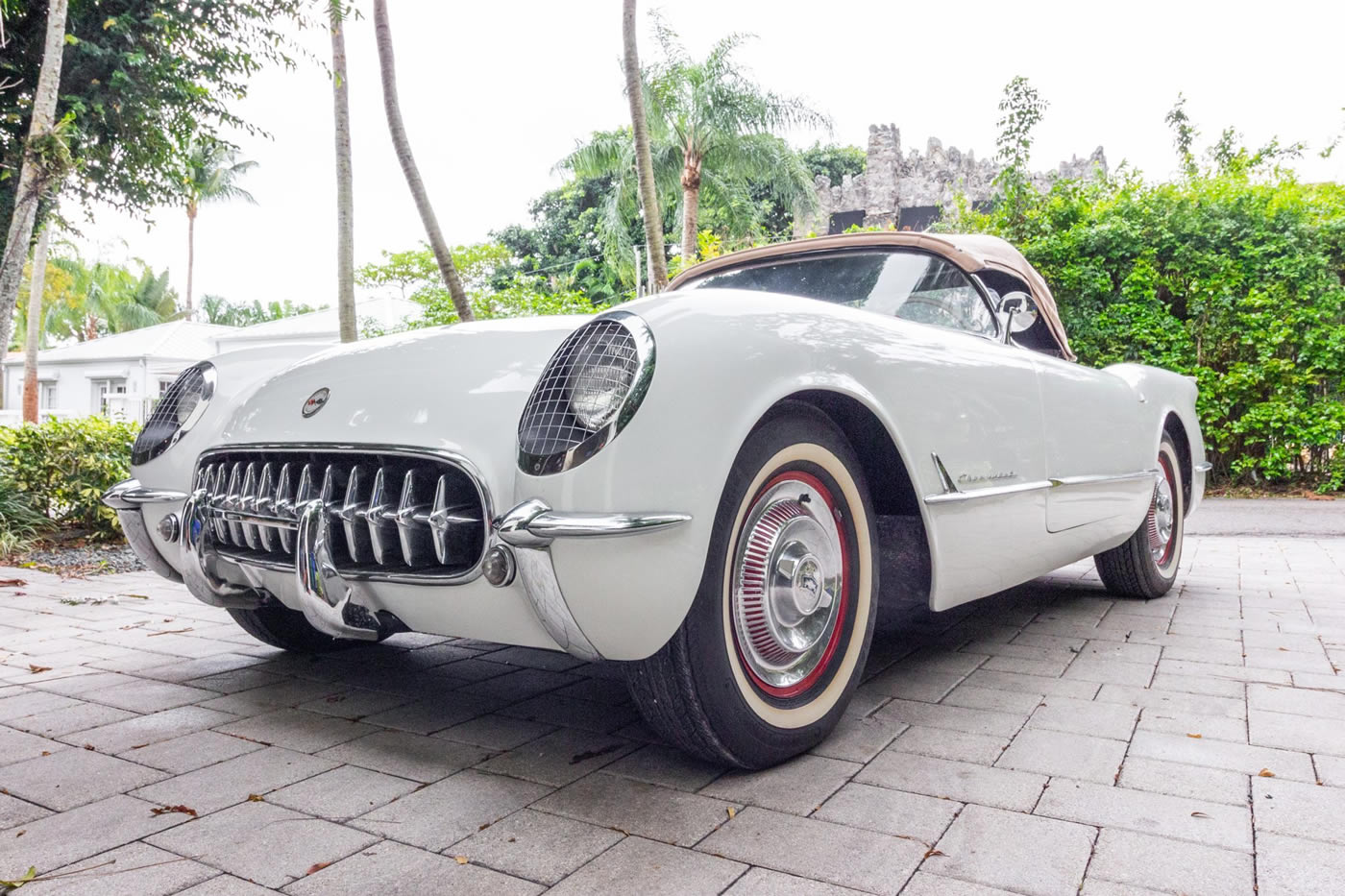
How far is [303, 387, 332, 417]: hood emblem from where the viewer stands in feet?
7.64

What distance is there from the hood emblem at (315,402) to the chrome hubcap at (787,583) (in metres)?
1.12

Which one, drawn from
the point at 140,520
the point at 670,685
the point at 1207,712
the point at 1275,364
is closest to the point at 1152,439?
the point at 1207,712

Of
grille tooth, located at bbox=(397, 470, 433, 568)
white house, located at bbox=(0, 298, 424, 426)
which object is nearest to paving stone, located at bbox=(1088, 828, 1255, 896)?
grille tooth, located at bbox=(397, 470, 433, 568)

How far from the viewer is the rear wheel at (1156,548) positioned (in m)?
4.24

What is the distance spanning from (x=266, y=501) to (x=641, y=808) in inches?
45.7

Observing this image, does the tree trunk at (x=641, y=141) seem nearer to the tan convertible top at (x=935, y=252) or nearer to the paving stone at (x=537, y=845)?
the tan convertible top at (x=935, y=252)

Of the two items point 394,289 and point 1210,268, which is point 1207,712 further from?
point 394,289

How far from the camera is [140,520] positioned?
2.68 m

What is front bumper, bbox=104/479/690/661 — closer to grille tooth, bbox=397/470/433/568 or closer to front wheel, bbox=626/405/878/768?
grille tooth, bbox=397/470/433/568

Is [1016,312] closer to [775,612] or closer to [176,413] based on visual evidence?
[775,612]

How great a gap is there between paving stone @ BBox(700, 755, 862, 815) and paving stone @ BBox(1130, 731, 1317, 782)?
2.46 feet

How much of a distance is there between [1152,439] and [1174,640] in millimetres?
979

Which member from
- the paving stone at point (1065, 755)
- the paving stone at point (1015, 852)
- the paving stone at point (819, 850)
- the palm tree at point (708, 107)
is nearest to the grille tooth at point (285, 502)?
the paving stone at point (819, 850)

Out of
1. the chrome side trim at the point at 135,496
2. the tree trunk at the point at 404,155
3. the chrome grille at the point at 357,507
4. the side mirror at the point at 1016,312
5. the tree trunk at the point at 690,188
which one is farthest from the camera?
the tree trunk at the point at 690,188
